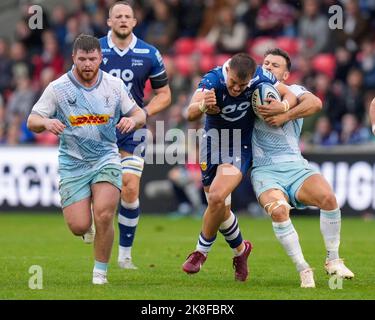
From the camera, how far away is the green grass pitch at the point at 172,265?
995cm

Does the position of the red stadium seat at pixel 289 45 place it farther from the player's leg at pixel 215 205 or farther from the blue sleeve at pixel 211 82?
the blue sleeve at pixel 211 82

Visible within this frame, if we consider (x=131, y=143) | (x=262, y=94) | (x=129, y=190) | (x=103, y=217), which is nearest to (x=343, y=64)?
(x=131, y=143)

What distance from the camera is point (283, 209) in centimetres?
1045

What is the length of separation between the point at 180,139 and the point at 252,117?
10.6 m

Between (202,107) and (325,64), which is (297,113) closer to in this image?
(202,107)

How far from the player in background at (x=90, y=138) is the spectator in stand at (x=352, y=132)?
11.2 m

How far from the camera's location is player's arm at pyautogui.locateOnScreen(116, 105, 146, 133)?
1033 cm

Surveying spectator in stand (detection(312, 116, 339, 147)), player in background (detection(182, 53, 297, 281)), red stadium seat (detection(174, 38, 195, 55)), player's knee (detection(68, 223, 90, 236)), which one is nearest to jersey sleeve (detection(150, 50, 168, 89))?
player in background (detection(182, 53, 297, 281))

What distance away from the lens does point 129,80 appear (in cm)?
1290

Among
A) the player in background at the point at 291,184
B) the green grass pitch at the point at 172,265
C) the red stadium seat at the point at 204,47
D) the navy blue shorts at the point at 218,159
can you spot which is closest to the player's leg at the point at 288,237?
the player in background at the point at 291,184

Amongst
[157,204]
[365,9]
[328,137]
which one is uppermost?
[365,9]

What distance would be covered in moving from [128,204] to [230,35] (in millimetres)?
12244
